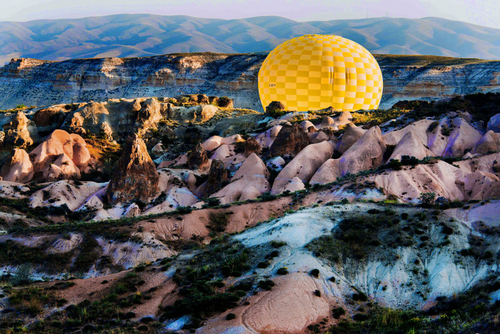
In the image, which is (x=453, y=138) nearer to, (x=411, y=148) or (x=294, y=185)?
(x=411, y=148)

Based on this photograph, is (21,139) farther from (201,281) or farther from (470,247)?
(470,247)

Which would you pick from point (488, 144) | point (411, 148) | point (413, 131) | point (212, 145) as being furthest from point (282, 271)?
point (212, 145)

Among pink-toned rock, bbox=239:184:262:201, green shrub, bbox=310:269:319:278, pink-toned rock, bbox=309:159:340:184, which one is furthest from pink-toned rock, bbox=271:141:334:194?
green shrub, bbox=310:269:319:278

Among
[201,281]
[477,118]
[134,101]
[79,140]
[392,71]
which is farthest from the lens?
[392,71]

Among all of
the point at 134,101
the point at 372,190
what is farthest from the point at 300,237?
the point at 134,101

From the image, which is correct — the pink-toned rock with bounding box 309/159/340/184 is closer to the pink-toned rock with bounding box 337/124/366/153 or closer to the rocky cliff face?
the pink-toned rock with bounding box 337/124/366/153

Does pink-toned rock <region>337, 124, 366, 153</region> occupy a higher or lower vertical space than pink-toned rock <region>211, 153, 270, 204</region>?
higher
